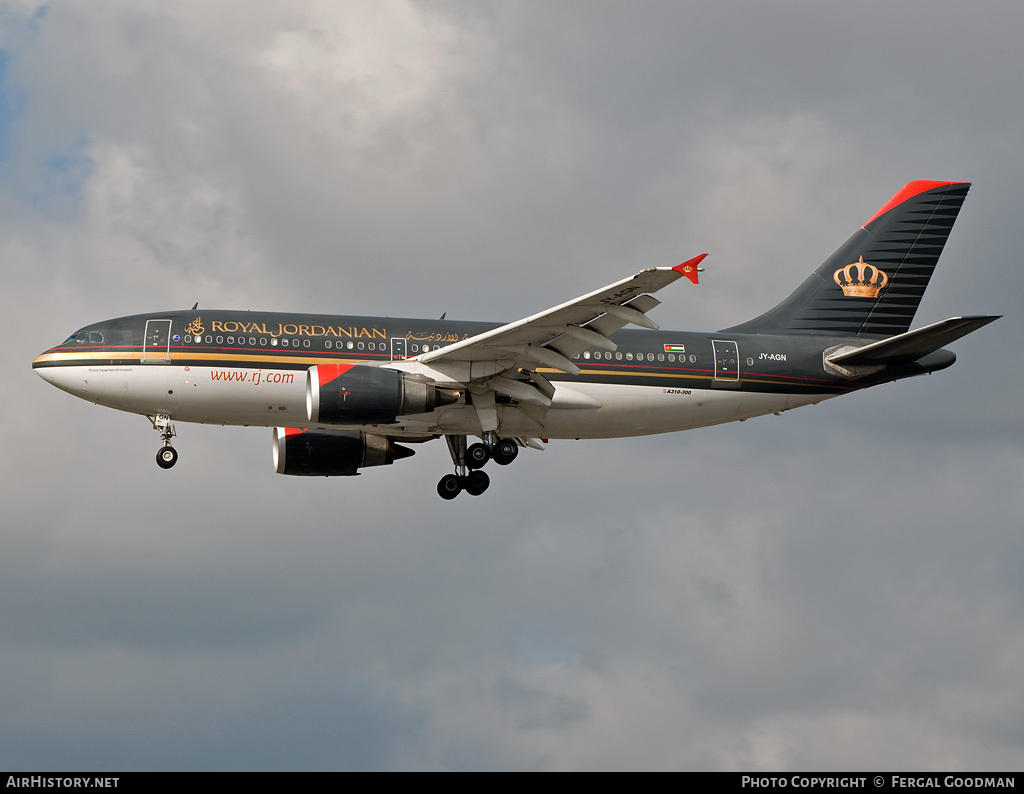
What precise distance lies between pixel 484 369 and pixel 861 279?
1461cm

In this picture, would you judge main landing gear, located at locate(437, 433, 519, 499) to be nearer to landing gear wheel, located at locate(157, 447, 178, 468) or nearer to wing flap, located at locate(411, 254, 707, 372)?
wing flap, located at locate(411, 254, 707, 372)

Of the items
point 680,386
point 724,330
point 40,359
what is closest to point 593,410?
point 680,386

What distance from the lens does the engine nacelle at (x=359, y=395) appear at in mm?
37906

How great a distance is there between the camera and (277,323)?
40.3 metres

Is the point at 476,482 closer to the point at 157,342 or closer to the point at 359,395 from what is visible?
the point at 359,395

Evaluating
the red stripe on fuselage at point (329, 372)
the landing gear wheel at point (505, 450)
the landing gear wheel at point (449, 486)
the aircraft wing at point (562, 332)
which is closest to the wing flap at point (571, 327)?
the aircraft wing at point (562, 332)

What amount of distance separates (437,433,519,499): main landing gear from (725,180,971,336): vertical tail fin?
8677 millimetres

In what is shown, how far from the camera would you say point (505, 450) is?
42.7m

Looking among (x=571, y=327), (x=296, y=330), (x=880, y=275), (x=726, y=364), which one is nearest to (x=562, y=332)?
(x=571, y=327)

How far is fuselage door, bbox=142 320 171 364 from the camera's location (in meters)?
39.6

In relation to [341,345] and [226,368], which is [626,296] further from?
[226,368]

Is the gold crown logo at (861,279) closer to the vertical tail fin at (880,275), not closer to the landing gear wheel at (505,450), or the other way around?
the vertical tail fin at (880,275)

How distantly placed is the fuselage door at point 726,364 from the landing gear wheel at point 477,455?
24.5ft
